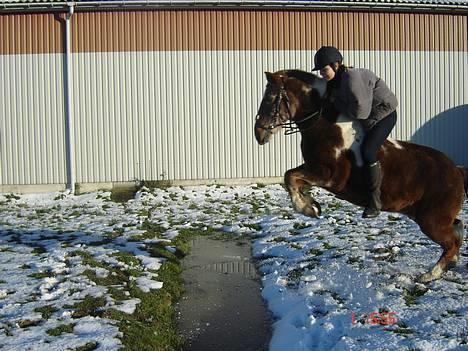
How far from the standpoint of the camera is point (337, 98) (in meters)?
4.76

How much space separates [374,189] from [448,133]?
12.0 metres

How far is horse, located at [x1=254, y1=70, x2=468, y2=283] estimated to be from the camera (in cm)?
470

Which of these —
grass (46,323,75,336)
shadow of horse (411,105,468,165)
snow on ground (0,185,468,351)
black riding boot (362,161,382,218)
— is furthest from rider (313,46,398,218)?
shadow of horse (411,105,468,165)

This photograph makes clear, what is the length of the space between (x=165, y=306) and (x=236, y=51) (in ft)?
35.8

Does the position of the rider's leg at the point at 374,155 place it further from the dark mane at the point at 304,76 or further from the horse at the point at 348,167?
the dark mane at the point at 304,76

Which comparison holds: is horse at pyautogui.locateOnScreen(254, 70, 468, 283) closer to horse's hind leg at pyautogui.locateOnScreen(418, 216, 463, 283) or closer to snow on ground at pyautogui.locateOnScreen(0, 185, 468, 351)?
horse's hind leg at pyautogui.locateOnScreen(418, 216, 463, 283)

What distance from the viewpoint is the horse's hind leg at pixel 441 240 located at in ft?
17.2

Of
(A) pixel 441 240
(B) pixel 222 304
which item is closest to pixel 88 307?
(B) pixel 222 304

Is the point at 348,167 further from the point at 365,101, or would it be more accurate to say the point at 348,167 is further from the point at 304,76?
the point at 304,76

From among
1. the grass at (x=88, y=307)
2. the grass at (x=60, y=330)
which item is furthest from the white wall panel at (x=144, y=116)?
the grass at (x=60, y=330)

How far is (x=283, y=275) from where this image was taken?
598cm

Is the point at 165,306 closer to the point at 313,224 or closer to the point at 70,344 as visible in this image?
the point at 70,344

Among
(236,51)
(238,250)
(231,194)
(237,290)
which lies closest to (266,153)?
(231,194)

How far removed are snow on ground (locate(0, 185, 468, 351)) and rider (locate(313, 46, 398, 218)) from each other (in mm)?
1061
